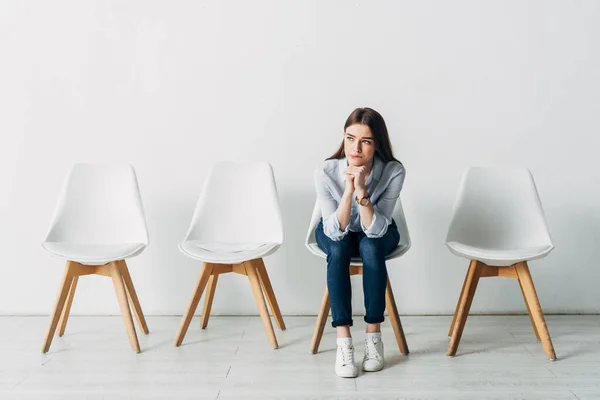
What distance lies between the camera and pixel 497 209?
114 inches

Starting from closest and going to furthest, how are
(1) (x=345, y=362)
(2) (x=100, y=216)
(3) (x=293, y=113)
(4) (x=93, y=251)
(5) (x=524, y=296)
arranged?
(1) (x=345, y=362)
(5) (x=524, y=296)
(4) (x=93, y=251)
(2) (x=100, y=216)
(3) (x=293, y=113)

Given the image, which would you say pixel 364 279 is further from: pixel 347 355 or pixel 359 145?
pixel 359 145

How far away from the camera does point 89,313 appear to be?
335 centimetres

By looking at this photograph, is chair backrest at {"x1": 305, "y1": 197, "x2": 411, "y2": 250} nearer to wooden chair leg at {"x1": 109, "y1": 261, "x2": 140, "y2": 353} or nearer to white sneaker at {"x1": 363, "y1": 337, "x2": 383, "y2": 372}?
white sneaker at {"x1": 363, "y1": 337, "x2": 383, "y2": 372}

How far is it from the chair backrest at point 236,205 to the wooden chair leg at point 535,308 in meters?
1.08

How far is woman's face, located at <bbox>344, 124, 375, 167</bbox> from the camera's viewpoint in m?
2.46

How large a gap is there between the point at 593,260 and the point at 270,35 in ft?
6.41

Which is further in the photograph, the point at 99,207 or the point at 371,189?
the point at 99,207

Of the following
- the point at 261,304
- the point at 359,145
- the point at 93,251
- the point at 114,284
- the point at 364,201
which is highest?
the point at 359,145

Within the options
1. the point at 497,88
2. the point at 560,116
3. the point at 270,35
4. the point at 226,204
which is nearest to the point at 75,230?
the point at 226,204

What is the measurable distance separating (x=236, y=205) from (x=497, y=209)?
3.85 ft

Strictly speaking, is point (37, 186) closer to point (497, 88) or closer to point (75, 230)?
point (75, 230)

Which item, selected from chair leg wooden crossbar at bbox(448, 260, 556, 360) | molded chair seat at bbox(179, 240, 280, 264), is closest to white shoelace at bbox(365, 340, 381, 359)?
chair leg wooden crossbar at bbox(448, 260, 556, 360)

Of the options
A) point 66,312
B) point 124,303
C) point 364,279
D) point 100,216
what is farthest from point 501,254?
point 66,312
